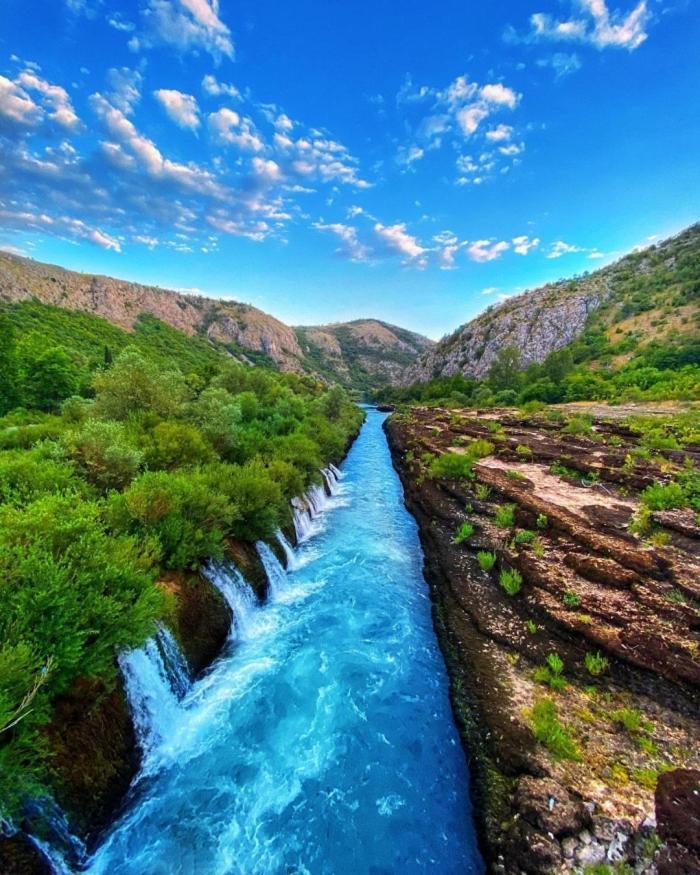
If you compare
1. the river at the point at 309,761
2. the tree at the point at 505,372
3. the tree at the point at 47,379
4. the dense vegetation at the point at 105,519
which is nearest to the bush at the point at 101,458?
the dense vegetation at the point at 105,519

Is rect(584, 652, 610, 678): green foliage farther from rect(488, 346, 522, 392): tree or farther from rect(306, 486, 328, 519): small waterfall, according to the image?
rect(488, 346, 522, 392): tree

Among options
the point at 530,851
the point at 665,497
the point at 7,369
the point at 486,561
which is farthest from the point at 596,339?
the point at 7,369

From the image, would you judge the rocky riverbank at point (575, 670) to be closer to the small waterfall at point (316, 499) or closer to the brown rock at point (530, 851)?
the brown rock at point (530, 851)

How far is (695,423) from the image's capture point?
110 ft

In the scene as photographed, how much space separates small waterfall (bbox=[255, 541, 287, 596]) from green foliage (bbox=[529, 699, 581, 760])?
10.8 metres

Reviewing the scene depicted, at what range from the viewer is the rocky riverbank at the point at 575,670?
6.32 meters

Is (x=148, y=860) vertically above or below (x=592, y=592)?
below

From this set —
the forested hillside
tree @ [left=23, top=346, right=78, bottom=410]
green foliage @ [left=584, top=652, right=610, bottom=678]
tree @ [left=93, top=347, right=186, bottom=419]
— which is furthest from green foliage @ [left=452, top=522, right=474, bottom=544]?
the forested hillside

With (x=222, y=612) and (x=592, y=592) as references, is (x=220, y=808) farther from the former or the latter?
(x=592, y=592)

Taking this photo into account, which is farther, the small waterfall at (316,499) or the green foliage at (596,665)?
the small waterfall at (316,499)

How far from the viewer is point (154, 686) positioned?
9266 millimetres

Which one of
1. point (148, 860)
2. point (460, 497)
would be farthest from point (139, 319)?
point (148, 860)

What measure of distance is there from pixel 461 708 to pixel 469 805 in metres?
2.18

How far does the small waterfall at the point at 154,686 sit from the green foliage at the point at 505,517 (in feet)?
51.2
